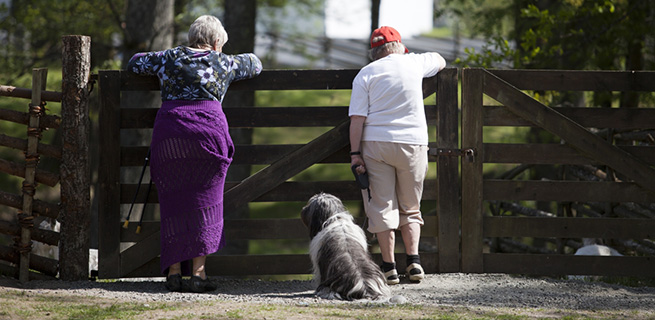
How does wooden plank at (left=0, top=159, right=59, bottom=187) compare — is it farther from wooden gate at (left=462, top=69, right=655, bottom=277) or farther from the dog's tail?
wooden gate at (left=462, top=69, right=655, bottom=277)

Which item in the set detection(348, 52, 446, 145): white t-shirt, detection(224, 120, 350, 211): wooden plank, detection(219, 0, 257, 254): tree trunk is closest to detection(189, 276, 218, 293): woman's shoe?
detection(224, 120, 350, 211): wooden plank

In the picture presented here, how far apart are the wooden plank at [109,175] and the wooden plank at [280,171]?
0.98m

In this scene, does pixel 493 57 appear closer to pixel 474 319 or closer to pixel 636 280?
pixel 636 280

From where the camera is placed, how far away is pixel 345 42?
2728 centimetres

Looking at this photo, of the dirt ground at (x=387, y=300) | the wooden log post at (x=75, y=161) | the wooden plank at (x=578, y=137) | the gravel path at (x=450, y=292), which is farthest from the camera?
the wooden plank at (x=578, y=137)

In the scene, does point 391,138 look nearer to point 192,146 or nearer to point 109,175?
point 192,146

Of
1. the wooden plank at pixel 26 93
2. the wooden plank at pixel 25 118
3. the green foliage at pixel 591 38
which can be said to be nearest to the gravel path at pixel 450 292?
the wooden plank at pixel 25 118

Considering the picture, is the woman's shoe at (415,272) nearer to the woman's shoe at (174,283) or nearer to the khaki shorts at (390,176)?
the khaki shorts at (390,176)

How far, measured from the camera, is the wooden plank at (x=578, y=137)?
19.7 feet

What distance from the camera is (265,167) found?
5957 mm

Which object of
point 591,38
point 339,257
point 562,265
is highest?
point 591,38

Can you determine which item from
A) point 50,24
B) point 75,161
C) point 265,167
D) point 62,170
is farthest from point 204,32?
point 50,24

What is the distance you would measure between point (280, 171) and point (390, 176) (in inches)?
38.3

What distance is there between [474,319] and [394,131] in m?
Result: 1.66
